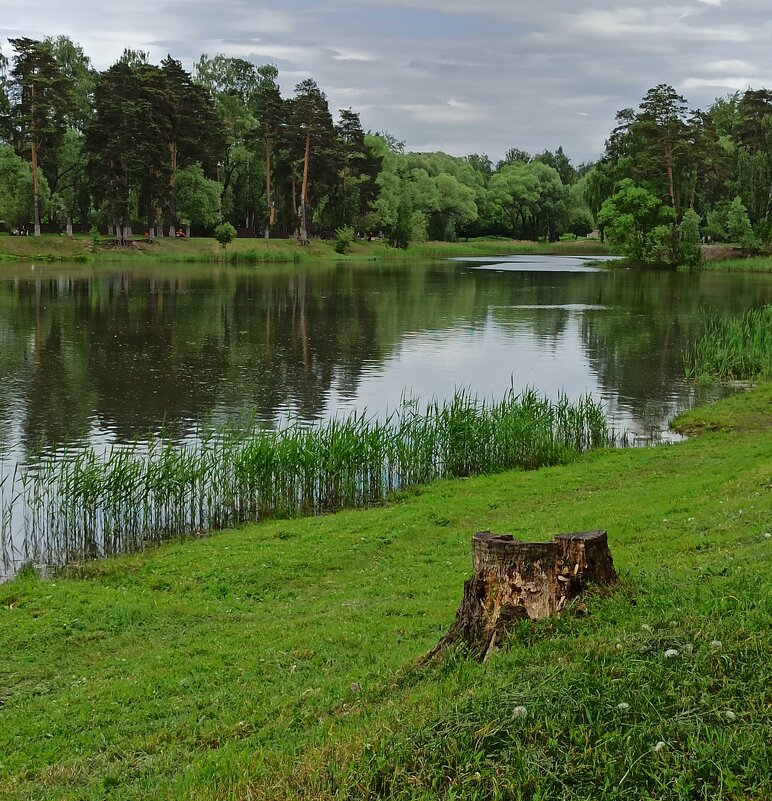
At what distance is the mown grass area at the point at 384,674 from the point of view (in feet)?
16.3

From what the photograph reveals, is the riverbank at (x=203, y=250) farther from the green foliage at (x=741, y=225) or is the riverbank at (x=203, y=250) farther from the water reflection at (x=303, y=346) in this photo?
the green foliage at (x=741, y=225)

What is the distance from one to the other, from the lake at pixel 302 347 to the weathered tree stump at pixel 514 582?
11.5m

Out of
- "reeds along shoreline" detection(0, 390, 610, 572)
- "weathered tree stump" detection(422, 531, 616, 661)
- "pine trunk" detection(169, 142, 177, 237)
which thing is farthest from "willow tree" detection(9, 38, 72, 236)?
"weathered tree stump" detection(422, 531, 616, 661)

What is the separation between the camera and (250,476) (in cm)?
1558

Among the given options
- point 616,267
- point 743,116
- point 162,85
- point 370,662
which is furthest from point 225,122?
point 370,662

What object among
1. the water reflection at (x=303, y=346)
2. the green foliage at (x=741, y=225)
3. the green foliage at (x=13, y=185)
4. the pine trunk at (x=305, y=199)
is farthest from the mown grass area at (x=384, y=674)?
the pine trunk at (x=305, y=199)

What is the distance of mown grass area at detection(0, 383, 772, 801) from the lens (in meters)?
4.95

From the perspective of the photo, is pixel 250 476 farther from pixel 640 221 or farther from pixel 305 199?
pixel 305 199

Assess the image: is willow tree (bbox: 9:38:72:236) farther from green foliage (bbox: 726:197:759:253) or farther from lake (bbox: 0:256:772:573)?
Answer: green foliage (bbox: 726:197:759:253)

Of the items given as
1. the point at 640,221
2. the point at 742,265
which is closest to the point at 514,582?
the point at 742,265

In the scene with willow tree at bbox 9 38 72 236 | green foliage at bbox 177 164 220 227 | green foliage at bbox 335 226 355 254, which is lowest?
green foliage at bbox 335 226 355 254

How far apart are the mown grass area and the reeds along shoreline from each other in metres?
1.57

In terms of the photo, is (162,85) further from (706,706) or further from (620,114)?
(706,706)

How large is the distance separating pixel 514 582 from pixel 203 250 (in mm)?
83825
